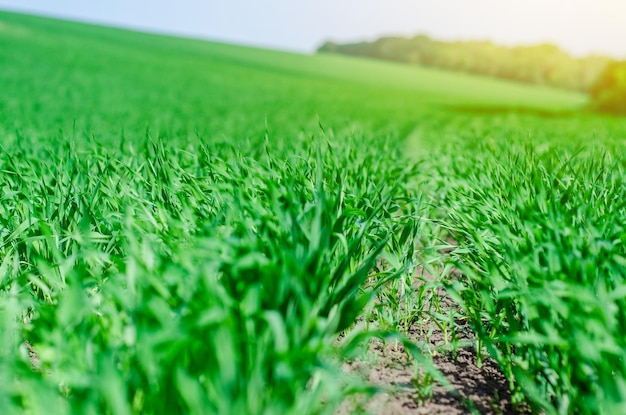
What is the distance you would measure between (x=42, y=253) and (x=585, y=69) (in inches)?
3028

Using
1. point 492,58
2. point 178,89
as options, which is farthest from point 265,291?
point 492,58

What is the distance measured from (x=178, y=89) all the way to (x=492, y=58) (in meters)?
64.6

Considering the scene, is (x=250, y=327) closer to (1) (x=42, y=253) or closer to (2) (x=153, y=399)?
(2) (x=153, y=399)

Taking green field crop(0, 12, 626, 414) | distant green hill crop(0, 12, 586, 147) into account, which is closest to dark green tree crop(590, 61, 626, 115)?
distant green hill crop(0, 12, 586, 147)

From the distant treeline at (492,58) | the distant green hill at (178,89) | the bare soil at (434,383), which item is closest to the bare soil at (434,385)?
the bare soil at (434,383)

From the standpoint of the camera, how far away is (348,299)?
223cm

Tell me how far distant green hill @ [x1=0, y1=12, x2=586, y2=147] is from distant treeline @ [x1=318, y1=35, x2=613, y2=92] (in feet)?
75.0

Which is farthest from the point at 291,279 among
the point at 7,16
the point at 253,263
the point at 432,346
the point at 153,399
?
the point at 7,16

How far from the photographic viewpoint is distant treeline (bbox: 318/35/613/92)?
7106cm

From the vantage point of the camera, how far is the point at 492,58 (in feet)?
257

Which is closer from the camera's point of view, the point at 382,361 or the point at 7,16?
the point at 382,361

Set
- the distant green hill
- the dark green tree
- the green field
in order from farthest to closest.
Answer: the dark green tree < the distant green hill < the green field

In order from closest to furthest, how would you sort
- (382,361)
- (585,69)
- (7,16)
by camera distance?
(382,361)
(7,16)
(585,69)

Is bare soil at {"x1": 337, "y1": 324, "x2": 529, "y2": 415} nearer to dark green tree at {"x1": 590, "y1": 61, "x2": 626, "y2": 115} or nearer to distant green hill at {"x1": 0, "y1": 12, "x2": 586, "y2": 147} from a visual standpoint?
distant green hill at {"x1": 0, "y1": 12, "x2": 586, "y2": 147}
